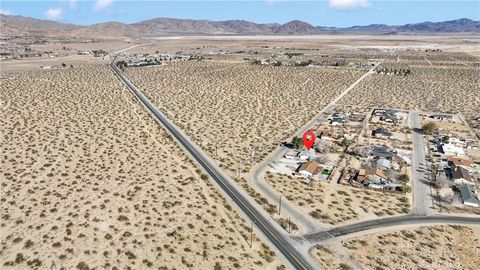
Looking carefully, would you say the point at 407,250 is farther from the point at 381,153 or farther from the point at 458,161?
the point at 458,161

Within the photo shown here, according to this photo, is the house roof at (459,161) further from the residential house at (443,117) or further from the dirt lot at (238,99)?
the dirt lot at (238,99)

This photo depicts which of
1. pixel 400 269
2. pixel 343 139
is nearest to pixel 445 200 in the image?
pixel 400 269

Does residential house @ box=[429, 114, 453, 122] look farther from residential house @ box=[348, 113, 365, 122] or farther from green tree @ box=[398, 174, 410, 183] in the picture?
green tree @ box=[398, 174, 410, 183]

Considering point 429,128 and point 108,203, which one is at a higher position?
point 108,203

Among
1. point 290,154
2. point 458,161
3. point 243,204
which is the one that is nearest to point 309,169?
point 290,154

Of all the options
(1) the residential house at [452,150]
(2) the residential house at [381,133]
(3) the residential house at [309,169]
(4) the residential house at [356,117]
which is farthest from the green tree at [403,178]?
(4) the residential house at [356,117]

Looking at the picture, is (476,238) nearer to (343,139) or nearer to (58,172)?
(343,139)
